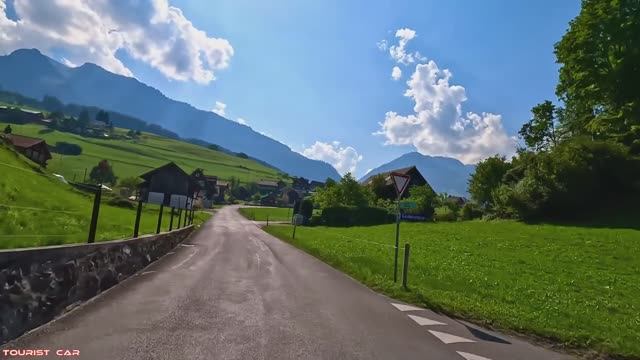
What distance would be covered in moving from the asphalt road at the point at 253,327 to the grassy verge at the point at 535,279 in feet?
4.79

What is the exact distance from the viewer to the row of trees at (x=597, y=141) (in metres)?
40.3

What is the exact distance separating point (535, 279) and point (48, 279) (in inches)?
657

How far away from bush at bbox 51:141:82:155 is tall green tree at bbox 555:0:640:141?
168974 millimetres

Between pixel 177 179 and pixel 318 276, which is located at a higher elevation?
pixel 177 179

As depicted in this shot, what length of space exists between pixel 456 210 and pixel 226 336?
62.2 metres

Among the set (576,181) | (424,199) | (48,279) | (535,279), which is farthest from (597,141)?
(48,279)

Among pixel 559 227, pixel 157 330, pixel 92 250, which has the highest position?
pixel 559 227

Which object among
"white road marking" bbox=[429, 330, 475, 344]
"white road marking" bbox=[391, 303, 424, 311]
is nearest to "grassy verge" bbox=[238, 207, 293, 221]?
"white road marking" bbox=[391, 303, 424, 311]

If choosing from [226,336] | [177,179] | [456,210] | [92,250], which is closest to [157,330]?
[226,336]

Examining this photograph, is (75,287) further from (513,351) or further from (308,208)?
(308,208)

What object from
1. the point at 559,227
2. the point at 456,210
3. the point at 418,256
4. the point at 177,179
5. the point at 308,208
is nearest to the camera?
the point at 418,256

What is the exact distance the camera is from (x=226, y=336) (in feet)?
24.5

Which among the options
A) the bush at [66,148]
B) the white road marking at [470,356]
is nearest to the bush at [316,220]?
the white road marking at [470,356]

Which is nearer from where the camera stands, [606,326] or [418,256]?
[606,326]
